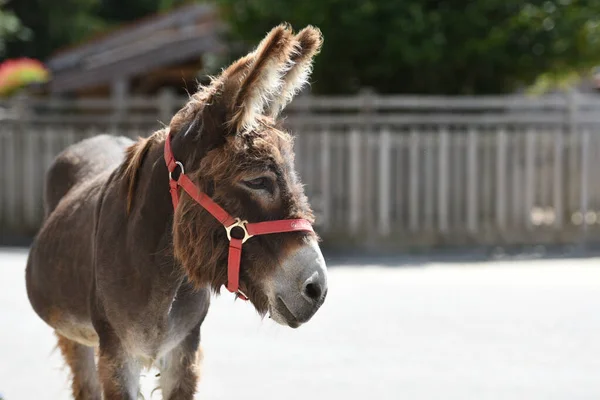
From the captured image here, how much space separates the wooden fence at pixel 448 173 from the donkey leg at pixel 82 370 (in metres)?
9.26

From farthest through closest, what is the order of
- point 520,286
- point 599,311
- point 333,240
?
point 333,240 → point 520,286 → point 599,311

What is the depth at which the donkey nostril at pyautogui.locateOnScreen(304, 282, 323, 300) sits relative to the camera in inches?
136

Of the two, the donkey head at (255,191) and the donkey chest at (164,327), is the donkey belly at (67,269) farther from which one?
the donkey head at (255,191)

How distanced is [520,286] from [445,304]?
158 centimetres

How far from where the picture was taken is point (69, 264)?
482 centimetres

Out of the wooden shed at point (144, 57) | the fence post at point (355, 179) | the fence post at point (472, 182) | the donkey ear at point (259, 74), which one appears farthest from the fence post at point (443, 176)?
the donkey ear at point (259, 74)

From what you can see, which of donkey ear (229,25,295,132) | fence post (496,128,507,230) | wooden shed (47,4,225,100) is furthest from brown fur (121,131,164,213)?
wooden shed (47,4,225,100)

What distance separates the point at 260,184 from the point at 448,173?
11.2 m

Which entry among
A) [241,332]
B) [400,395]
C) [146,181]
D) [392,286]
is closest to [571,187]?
[392,286]

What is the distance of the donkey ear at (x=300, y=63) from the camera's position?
12.5 ft

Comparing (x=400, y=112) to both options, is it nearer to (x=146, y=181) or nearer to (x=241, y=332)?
(x=241, y=332)

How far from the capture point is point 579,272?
12578 millimetres

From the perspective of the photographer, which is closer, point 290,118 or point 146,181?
point 146,181

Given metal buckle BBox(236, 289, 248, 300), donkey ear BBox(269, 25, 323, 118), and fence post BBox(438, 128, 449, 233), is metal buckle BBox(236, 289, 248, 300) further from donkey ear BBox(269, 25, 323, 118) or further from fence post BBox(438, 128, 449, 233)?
fence post BBox(438, 128, 449, 233)
